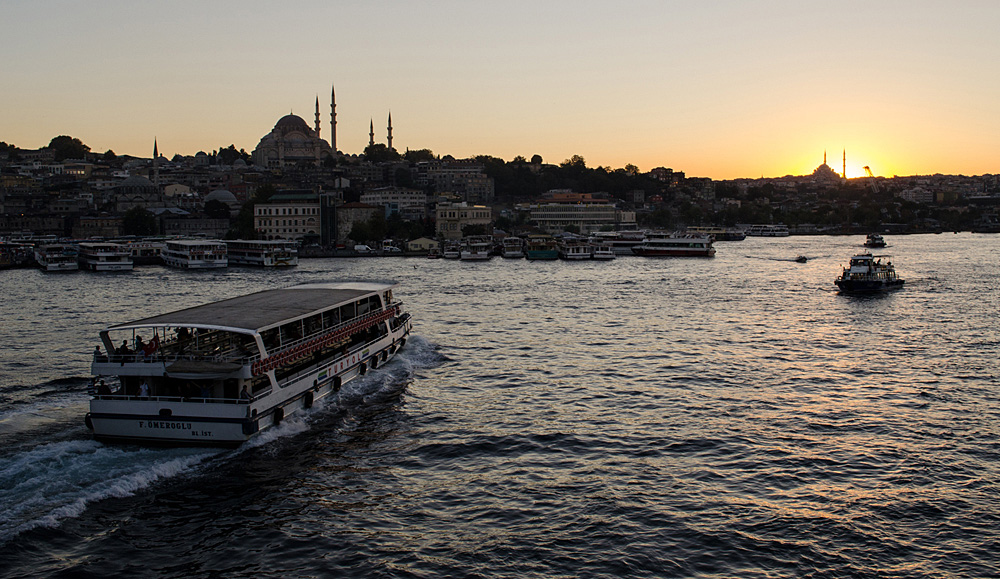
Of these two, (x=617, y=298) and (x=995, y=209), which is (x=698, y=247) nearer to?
(x=617, y=298)

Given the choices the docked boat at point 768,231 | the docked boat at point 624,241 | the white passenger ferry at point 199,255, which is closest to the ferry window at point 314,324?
the white passenger ferry at point 199,255

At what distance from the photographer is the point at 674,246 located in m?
71.2

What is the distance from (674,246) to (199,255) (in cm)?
3935

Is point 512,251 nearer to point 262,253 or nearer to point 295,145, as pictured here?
point 262,253

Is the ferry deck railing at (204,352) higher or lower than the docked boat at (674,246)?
lower

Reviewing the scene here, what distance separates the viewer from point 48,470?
11.4m

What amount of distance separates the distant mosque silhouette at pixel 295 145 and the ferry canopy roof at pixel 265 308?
372ft

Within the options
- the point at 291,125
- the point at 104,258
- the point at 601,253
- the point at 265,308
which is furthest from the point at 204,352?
the point at 291,125

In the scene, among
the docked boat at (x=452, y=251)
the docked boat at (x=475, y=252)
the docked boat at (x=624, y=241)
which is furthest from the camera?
the docked boat at (x=624, y=241)

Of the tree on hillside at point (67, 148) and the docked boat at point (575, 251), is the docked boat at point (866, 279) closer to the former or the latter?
the docked boat at point (575, 251)

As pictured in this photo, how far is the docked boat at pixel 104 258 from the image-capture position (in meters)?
54.5

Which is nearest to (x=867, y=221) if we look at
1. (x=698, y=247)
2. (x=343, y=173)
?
(x=698, y=247)

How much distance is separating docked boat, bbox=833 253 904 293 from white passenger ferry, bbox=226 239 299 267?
38.7 m

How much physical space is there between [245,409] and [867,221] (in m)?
136
